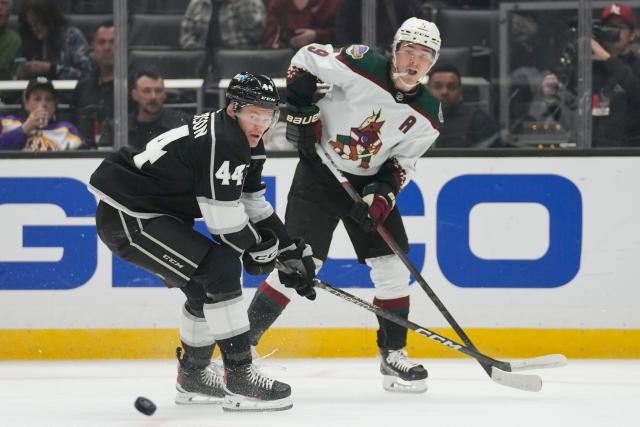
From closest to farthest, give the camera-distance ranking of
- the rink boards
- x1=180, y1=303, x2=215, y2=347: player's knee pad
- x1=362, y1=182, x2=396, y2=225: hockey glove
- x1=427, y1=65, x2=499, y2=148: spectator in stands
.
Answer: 1. x1=180, y1=303, x2=215, y2=347: player's knee pad
2. x1=362, y1=182, x2=396, y2=225: hockey glove
3. the rink boards
4. x1=427, y1=65, x2=499, y2=148: spectator in stands

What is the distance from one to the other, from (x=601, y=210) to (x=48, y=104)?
236 cm

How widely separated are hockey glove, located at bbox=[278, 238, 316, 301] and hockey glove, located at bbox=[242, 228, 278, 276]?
0.31 ft

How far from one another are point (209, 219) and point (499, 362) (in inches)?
46.3

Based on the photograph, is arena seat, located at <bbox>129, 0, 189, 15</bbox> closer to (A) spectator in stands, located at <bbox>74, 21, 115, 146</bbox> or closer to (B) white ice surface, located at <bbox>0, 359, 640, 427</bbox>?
(A) spectator in stands, located at <bbox>74, 21, 115, 146</bbox>

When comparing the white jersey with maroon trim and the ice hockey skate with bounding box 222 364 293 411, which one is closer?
the ice hockey skate with bounding box 222 364 293 411

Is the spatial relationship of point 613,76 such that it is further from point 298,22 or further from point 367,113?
point 367,113

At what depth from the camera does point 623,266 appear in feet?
16.6

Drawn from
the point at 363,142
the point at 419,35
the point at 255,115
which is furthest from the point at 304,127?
the point at 255,115

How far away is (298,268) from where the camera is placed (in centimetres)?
382

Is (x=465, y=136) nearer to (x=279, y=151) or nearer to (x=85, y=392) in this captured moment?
(x=279, y=151)

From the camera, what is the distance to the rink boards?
507 cm

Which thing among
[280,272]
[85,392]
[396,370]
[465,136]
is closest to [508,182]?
[465,136]

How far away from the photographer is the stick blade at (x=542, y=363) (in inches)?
157

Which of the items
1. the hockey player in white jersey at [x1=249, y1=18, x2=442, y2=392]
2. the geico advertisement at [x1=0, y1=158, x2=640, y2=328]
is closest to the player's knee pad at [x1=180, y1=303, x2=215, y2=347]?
the hockey player in white jersey at [x1=249, y1=18, x2=442, y2=392]
